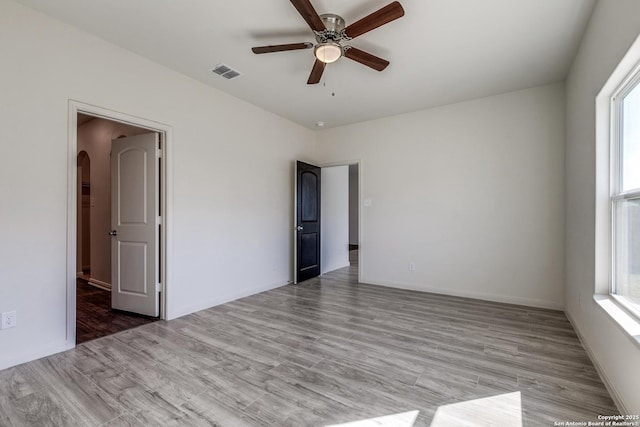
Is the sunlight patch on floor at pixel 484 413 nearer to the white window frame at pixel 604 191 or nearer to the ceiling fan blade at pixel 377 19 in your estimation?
the white window frame at pixel 604 191

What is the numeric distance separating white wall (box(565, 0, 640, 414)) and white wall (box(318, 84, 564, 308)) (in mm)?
299

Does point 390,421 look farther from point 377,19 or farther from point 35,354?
point 35,354

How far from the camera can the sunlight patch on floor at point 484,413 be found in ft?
5.29

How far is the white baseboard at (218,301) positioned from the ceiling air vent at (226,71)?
107 inches

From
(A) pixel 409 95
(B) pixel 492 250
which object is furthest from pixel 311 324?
(A) pixel 409 95

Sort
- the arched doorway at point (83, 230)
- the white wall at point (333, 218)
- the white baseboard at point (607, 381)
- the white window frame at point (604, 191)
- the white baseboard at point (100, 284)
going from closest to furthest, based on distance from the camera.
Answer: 1. the white baseboard at point (607, 381)
2. the white window frame at point (604, 191)
3. the white baseboard at point (100, 284)
4. the arched doorway at point (83, 230)
5. the white wall at point (333, 218)

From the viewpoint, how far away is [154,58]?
3021mm

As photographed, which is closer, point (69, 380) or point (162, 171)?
point (69, 380)

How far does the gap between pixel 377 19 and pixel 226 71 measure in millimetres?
1927

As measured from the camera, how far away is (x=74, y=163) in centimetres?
255

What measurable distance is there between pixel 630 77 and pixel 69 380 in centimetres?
430

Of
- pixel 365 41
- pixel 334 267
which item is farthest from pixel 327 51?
pixel 334 267

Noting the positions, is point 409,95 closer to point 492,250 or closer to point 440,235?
point 440,235

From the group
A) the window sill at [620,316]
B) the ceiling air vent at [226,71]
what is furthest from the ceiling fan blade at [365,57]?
the window sill at [620,316]
